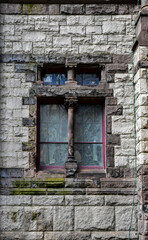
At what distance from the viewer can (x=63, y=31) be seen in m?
8.96

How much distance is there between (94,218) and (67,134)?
5.69 feet

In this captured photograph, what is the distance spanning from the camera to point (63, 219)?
823 cm

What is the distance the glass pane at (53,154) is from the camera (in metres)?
8.75

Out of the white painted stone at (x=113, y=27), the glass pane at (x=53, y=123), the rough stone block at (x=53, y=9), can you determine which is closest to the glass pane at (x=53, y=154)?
the glass pane at (x=53, y=123)

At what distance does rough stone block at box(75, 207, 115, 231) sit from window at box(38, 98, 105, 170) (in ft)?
2.82

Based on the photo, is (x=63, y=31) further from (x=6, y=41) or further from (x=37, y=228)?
(x=37, y=228)

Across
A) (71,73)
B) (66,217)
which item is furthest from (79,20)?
(66,217)

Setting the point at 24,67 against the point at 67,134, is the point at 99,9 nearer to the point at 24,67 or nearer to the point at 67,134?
the point at 24,67

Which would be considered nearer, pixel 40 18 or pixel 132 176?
pixel 132 176

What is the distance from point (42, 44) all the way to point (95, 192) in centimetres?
309

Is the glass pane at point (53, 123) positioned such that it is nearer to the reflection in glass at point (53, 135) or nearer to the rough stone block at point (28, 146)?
the reflection in glass at point (53, 135)

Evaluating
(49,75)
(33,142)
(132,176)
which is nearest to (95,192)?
(132,176)

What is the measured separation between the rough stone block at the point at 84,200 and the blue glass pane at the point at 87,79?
2.30 m

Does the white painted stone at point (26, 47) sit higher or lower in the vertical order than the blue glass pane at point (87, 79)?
higher
